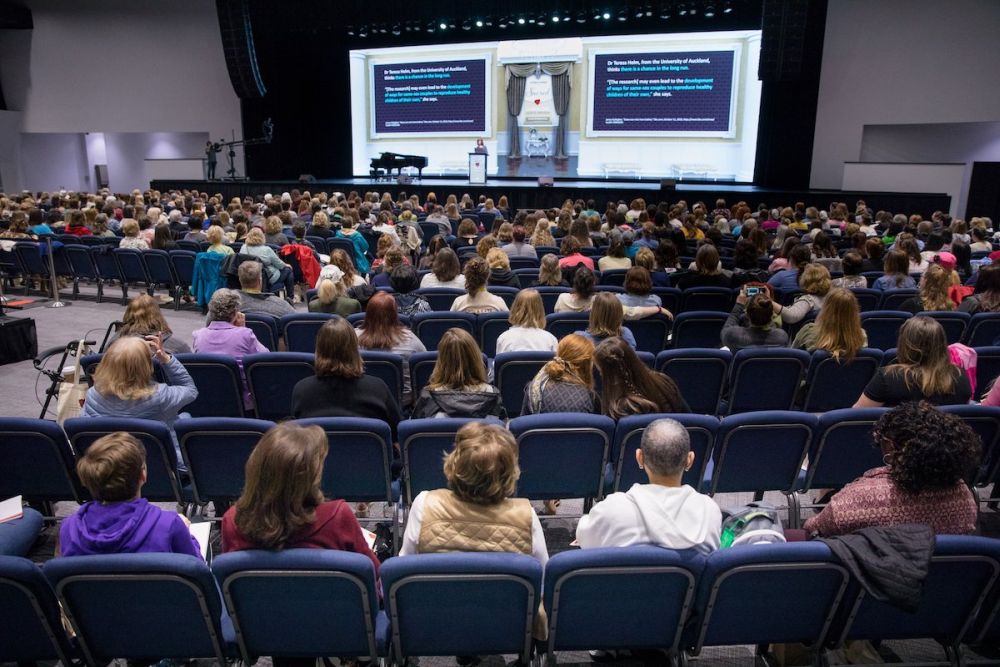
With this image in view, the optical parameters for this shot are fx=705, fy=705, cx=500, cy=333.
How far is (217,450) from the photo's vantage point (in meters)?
3.25

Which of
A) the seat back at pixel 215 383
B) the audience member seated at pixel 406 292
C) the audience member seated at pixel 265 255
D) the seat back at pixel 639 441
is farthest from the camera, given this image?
the audience member seated at pixel 265 255

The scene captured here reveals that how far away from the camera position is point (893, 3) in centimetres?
1481

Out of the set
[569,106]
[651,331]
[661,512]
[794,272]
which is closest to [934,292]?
[794,272]

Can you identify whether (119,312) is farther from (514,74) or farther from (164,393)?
(514,74)

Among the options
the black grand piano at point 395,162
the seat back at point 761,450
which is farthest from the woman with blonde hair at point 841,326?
the black grand piano at point 395,162

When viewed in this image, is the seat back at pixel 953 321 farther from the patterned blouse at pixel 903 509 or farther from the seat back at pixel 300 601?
the seat back at pixel 300 601

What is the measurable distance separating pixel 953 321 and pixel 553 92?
45.3 ft

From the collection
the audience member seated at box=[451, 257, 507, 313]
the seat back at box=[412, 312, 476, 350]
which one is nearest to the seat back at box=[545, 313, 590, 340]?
the audience member seated at box=[451, 257, 507, 313]

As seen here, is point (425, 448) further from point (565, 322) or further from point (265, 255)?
point (265, 255)

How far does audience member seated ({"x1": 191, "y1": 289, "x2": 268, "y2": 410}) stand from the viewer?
15.1 feet

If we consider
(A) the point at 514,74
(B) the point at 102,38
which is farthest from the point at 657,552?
(B) the point at 102,38

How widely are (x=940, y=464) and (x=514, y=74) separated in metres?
16.9

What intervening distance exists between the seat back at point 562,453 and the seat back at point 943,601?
1.22m

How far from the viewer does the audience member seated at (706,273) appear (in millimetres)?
6375
